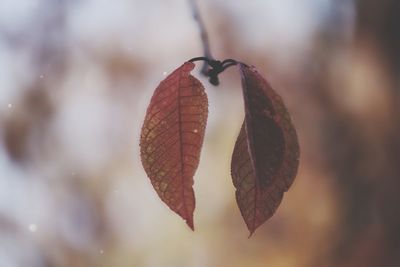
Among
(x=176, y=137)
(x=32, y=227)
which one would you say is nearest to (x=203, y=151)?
(x=32, y=227)

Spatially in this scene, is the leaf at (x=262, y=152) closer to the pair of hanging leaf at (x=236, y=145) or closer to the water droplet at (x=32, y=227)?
the pair of hanging leaf at (x=236, y=145)

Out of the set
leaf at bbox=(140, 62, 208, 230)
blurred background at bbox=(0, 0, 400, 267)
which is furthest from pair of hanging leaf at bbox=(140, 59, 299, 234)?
blurred background at bbox=(0, 0, 400, 267)

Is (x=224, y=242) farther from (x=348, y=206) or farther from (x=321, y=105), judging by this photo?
(x=321, y=105)

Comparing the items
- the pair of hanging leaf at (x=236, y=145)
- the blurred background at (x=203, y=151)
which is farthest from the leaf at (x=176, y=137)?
the blurred background at (x=203, y=151)

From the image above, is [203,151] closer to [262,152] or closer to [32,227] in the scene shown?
[32,227]

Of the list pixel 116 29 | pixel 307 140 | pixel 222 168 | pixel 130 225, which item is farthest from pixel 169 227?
pixel 116 29
